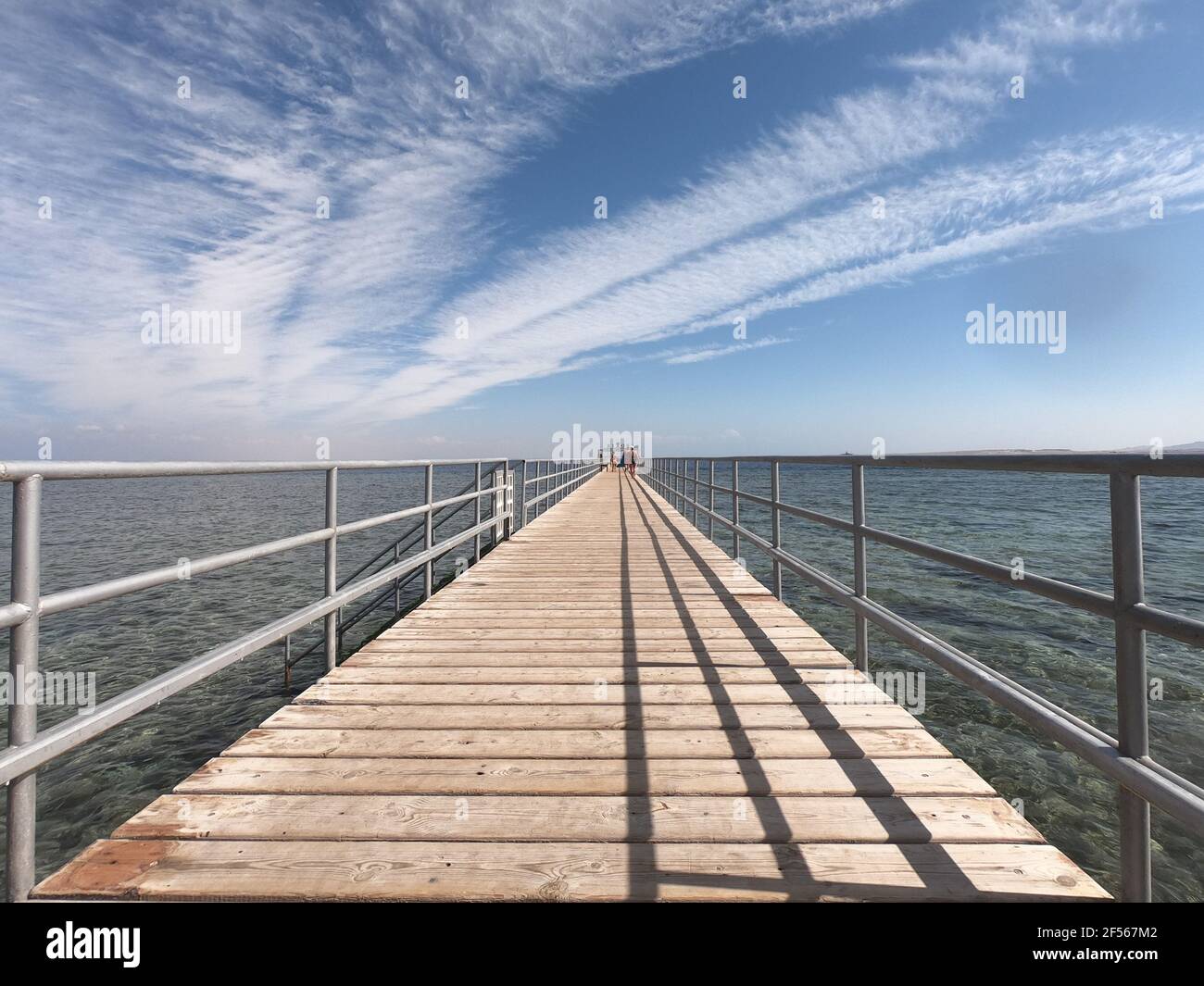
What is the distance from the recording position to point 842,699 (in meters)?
2.67

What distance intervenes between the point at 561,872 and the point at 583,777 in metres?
0.48

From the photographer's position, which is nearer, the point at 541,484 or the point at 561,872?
the point at 561,872

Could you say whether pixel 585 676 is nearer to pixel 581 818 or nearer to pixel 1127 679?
pixel 581 818

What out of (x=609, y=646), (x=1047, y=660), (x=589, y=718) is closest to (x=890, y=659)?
(x=1047, y=660)

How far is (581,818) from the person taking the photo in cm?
180

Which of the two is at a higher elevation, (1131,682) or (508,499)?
(508,499)

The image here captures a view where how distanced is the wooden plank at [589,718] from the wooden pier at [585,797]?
11 mm

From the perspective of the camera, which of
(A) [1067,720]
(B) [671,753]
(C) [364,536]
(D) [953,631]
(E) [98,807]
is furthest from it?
(C) [364,536]

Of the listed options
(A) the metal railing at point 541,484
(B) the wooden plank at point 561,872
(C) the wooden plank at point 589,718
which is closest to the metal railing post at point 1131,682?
(B) the wooden plank at point 561,872

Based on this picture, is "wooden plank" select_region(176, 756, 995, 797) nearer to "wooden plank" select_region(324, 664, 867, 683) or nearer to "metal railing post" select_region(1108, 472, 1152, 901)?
"metal railing post" select_region(1108, 472, 1152, 901)

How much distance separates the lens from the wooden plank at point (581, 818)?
1713mm

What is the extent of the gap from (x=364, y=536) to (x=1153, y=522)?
95.3ft
